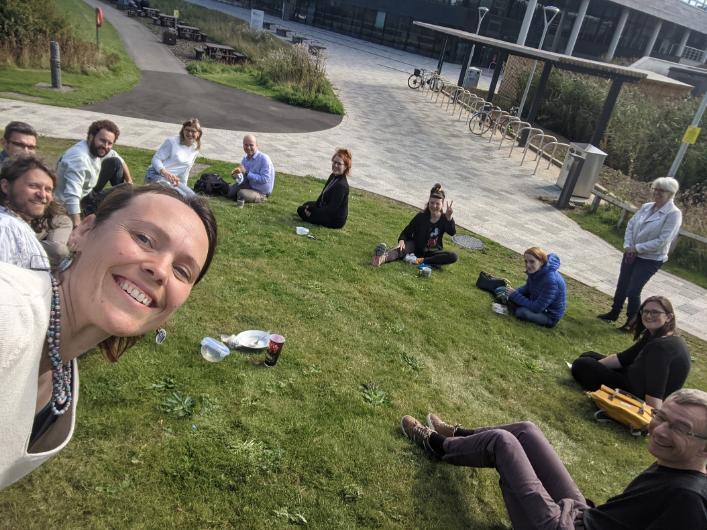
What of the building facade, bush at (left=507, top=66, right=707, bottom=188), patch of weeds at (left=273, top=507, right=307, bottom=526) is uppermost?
the building facade

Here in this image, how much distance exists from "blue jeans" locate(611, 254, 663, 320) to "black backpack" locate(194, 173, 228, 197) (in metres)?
6.74

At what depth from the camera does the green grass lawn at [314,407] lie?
321cm

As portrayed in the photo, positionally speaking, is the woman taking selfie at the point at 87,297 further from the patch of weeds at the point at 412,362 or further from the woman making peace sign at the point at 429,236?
the woman making peace sign at the point at 429,236

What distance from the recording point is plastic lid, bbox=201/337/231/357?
4560 mm

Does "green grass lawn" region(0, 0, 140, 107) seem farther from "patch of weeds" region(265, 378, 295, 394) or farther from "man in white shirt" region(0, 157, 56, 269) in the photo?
"patch of weeds" region(265, 378, 295, 394)

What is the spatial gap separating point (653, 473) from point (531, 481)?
0.76 metres

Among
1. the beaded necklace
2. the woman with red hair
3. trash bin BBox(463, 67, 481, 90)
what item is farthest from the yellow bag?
trash bin BBox(463, 67, 481, 90)

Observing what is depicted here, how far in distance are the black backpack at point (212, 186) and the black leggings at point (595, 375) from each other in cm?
642

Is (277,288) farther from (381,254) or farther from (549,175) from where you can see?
(549,175)

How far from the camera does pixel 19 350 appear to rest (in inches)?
49.3

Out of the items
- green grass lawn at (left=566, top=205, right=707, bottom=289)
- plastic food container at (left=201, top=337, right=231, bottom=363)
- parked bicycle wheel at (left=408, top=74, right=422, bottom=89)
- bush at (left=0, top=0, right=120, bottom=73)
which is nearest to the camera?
plastic food container at (left=201, top=337, right=231, bottom=363)

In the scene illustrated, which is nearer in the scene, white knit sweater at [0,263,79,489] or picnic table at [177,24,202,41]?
white knit sweater at [0,263,79,489]

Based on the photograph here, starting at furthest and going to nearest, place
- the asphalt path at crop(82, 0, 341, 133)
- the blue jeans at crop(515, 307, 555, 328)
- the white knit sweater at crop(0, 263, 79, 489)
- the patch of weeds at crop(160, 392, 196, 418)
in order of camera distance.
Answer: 1. the asphalt path at crop(82, 0, 341, 133)
2. the blue jeans at crop(515, 307, 555, 328)
3. the patch of weeds at crop(160, 392, 196, 418)
4. the white knit sweater at crop(0, 263, 79, 489)

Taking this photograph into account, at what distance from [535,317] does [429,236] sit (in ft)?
6.96
